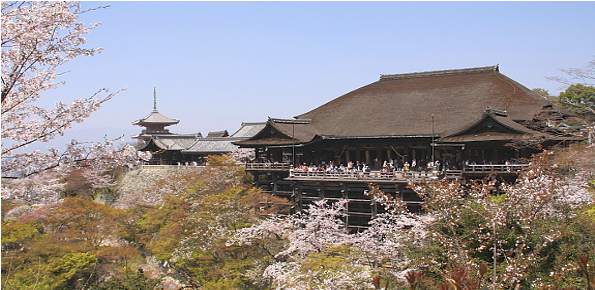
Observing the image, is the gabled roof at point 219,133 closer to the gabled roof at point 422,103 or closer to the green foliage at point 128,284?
the gabled roof at point 422,103

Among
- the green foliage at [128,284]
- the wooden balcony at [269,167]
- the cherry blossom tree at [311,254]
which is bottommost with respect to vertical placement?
the green foliage at [128,284]

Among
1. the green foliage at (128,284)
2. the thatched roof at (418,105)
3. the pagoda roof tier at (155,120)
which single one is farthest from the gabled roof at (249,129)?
the green foliage at (128,284)

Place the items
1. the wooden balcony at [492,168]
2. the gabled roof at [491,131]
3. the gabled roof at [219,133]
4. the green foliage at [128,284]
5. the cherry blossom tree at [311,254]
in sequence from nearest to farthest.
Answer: the cherry blossom tree at [311,254], the green foliage at [128,284], the wooden balcony at [492,168], the gabled roof at [491,131], the gabled roof at [219,133]

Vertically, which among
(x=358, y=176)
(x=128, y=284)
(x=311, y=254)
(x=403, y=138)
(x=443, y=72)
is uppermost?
(x=443, y=72)

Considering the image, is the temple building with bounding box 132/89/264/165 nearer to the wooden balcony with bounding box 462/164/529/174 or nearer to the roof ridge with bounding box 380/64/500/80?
the roof ridge with bounding box 380/64/500/80

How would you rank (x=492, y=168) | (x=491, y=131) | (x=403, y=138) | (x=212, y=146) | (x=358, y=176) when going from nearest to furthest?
(x=492, y=168), (x=491, y=131), (x=358, y=176), (x=403, y=138), (x=212, y=146)

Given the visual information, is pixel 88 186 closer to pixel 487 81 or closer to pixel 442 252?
pixel 487 81

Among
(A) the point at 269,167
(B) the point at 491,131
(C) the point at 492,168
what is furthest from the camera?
(A) the point at 269,167

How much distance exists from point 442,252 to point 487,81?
713 inches

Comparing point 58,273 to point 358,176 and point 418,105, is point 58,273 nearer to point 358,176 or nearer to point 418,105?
point 358,176

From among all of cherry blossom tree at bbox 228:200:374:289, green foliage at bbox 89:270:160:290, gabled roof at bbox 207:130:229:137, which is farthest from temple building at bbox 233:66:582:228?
gabled roof at bbox 207:130:229:137

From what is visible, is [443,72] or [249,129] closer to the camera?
[443,72]

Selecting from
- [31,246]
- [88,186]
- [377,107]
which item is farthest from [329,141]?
[88,186]

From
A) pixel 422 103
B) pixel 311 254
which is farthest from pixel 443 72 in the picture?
pixel 311 254
